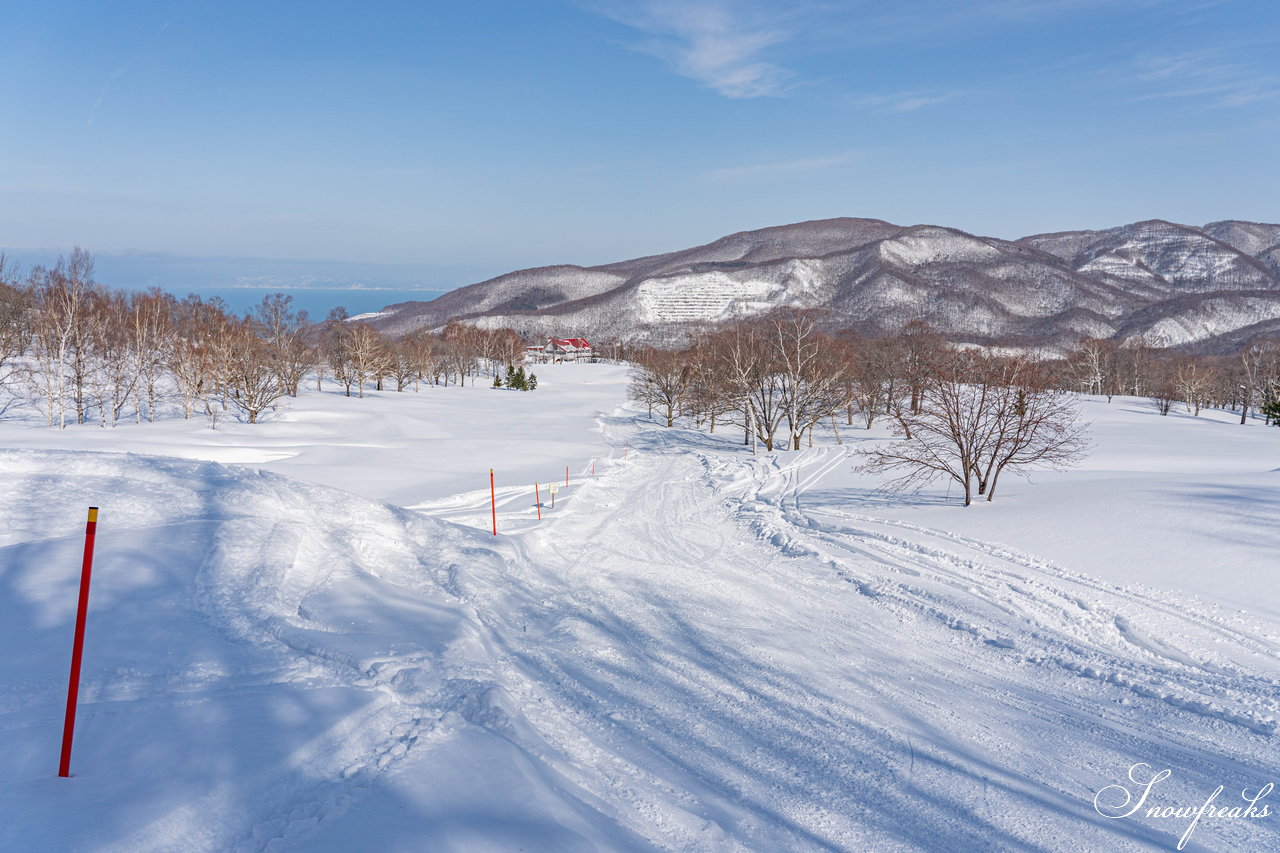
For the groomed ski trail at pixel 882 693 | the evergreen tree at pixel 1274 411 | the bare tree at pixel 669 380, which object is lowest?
the groomed ski trail at pixel 882 693

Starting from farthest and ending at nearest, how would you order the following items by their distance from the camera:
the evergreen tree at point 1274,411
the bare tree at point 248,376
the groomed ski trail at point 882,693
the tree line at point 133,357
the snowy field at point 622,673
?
the evergreen tree at point 1274,411
the bare tree at point 248,376
the tree line at point 133,357
the groomed ski trail at point 882,693
the snowy field at point 622,673

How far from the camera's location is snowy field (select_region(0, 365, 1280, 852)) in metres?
4.88

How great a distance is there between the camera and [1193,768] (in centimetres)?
619

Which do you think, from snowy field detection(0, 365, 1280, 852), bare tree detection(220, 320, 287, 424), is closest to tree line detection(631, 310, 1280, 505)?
snowy field detection(0, 365, 1280, 852)

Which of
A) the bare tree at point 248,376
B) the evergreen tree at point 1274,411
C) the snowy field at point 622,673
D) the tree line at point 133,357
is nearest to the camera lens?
the snowy field at point 622,673

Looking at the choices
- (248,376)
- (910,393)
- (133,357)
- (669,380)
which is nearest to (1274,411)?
(910,393)

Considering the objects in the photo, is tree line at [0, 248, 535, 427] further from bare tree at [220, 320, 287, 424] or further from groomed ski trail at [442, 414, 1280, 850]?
groomed ski trail at [442, 414, 1280, 850]

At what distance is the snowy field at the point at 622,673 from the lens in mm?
4883

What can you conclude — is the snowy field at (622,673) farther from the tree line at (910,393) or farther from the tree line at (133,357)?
the tree line at (133,357)

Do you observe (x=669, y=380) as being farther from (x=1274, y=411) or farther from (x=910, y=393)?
(x=1274, y=411)

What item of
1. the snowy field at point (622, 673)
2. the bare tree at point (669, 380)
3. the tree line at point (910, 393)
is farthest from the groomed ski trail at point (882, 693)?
the bare tree at point (669, 380)

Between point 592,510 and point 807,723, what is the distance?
13454mm

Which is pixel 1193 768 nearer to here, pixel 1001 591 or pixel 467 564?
pixel 1001 591

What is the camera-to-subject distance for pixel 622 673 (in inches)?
316
